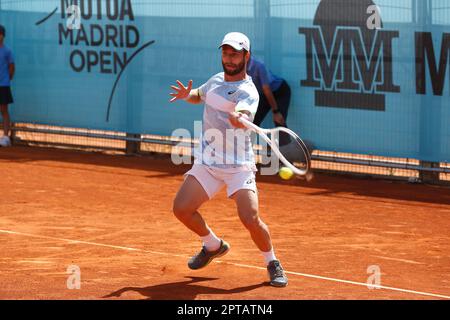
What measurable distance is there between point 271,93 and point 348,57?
1199 millimetres

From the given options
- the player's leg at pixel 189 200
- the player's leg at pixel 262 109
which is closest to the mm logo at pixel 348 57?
the player's leg at pixel 262 109

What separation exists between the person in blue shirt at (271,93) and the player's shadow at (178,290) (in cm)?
684

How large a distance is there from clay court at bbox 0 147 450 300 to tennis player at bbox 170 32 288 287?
481 millimetres

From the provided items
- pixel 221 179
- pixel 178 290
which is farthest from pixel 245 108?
pixel 178 290

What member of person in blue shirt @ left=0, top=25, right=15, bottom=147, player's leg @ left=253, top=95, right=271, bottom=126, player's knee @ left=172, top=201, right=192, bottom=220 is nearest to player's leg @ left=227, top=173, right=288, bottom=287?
player's knee @ left=172, top=201, right=192, bottom=220

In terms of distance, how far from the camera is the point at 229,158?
26.8 ft

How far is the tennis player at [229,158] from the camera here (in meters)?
8.08

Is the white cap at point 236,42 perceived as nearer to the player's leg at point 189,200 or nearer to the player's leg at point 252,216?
the player's leg at point 252,216

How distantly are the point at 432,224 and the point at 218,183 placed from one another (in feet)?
12.9

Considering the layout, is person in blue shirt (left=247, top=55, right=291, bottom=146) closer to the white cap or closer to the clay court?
the clay court

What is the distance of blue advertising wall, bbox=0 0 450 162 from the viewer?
14.1 meters

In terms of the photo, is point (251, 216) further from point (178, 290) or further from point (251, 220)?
point (178, 290)

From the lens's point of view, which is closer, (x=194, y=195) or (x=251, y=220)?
(x=251, y=220)
